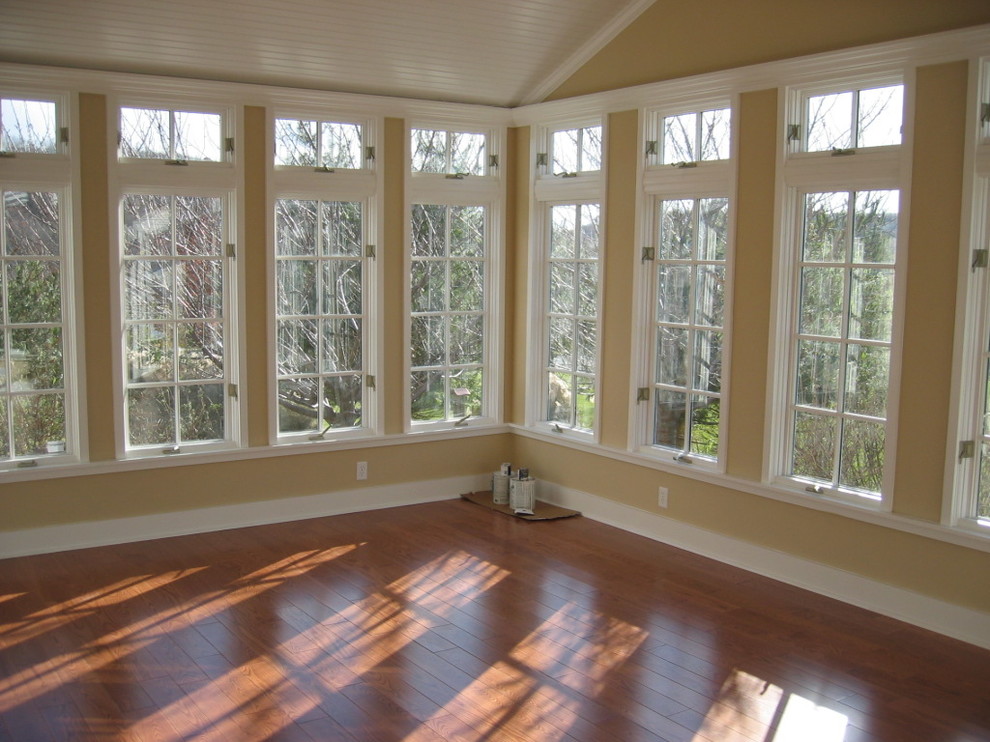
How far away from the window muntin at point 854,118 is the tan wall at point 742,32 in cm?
24

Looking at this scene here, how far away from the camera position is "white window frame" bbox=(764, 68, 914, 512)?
443 centimetres

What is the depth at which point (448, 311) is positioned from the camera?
649cm

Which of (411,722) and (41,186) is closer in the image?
(411,722)

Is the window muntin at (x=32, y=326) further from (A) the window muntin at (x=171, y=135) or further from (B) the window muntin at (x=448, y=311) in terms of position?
(B) the window muntin at (x=448, y=311)

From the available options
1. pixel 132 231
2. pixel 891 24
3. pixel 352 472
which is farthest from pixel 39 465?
pixel 891 24

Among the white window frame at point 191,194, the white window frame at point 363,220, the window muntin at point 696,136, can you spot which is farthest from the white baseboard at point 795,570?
the white window frame at point 191,194

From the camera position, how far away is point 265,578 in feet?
16.3

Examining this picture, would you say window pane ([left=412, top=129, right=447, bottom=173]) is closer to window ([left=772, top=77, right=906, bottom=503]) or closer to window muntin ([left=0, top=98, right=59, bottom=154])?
window muntin ([left=0, top=98, right=59, bottom=154])

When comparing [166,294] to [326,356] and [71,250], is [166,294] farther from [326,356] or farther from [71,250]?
[326,356]

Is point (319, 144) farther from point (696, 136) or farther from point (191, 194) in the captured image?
point (696, 136)

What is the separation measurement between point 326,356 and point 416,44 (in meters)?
1.96

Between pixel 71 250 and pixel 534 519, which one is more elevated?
pixel 71 250

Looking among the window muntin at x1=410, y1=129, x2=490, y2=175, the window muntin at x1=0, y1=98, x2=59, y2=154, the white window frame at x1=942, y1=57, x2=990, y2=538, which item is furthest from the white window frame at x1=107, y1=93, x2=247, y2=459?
the white window frame at x1=942, y1=57, x2=990, y2=538

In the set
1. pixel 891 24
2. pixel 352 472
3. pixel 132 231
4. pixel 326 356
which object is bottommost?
pixel 352 472
